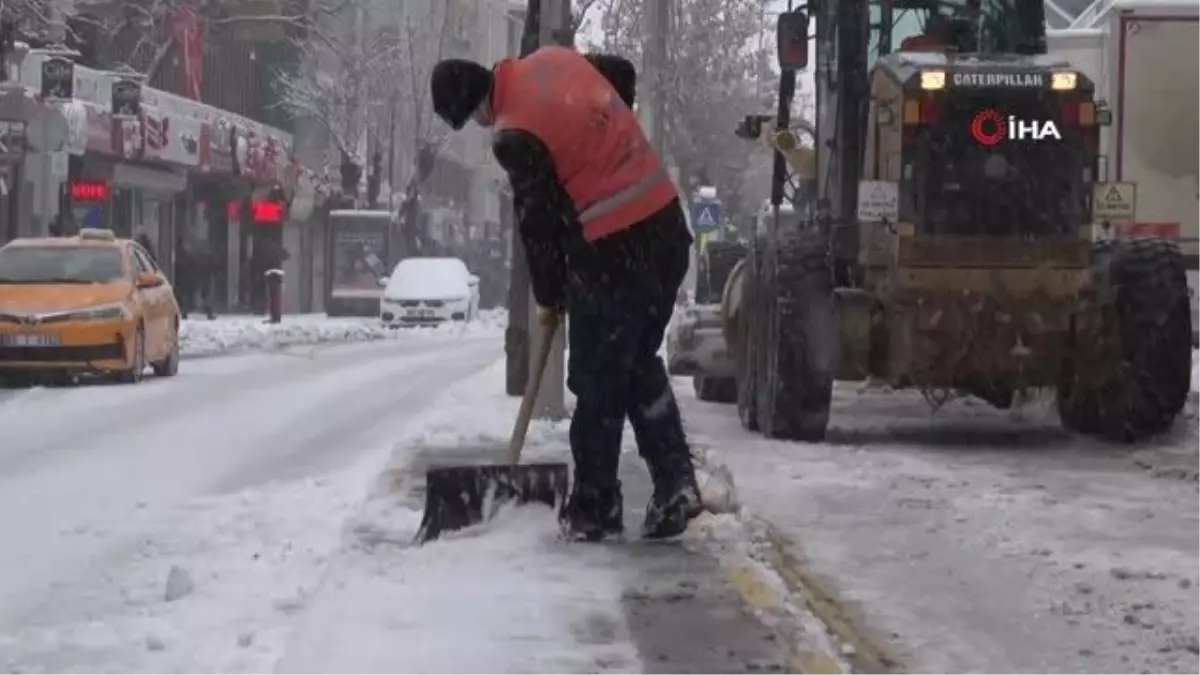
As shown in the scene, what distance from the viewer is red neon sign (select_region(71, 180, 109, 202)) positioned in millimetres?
38625

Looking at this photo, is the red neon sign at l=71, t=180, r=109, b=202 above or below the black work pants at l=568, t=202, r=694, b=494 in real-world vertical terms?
above

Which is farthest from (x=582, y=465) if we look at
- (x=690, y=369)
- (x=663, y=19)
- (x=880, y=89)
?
(x=663, y=19)

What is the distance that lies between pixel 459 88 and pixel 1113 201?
6417 millimetres

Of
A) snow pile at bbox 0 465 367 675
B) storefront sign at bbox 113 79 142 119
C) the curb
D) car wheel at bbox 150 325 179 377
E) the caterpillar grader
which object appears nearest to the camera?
the curb

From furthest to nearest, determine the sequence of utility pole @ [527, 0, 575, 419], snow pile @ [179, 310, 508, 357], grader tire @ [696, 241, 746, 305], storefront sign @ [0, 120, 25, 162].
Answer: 1. storefront sign @ [0, 120, 25, 162]
2. snow pile @ [179, 310, 508, 357]
3. grader tire @ [696, 241, 746, 305]
4. utility pole @ [527, 0, 575, 419]

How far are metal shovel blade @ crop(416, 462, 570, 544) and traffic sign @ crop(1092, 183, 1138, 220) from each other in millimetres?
5865

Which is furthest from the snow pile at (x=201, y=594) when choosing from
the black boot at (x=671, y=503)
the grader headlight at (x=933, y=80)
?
the grader headlight at (x=933, y=80)

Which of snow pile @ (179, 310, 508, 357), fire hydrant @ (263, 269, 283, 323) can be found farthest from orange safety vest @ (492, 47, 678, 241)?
fire hydrant @ (263, 269, 283, 323)

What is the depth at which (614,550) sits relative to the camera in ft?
27.5

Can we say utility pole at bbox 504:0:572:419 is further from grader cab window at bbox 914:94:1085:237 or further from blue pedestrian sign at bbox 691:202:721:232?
blue pedestrian sign at bbox 691:202:721:232

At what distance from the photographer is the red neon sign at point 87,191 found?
3862 cm

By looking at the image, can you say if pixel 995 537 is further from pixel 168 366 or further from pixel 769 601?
pixel 168 366

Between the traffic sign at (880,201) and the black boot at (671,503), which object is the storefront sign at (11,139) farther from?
the black boot at (671,503)

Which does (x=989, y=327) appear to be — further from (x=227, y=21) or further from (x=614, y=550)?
(x=227, y=21)
